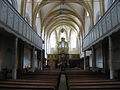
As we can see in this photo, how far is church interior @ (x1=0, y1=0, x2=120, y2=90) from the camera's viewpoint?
8.52 m

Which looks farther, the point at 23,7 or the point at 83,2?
the point at 83,2

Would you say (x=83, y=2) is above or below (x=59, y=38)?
above

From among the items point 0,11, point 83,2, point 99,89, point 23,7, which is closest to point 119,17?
point 99,89

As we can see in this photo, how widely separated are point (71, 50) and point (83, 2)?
2339cm

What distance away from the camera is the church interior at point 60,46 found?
8.52 meters

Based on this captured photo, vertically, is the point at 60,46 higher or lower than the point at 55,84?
higher

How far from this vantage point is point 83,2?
2367cm

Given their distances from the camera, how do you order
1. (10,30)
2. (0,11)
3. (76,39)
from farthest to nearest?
1. (76,39)
2. (10,30)
3. (0,11)

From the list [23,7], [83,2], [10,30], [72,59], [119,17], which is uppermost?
[83,2]

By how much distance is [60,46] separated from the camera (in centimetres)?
4409

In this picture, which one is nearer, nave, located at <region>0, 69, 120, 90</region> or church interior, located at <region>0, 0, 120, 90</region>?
nave, located at <region>0, 69, 120, 90</region>

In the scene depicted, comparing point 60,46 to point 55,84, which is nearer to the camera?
point 55,84

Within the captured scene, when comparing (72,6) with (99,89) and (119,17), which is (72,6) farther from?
(99,89)

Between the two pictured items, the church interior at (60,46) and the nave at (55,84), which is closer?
the nave at (55,84)
